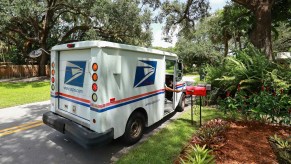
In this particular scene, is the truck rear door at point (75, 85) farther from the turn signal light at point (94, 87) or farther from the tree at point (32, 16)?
the tree at point (32, 16)

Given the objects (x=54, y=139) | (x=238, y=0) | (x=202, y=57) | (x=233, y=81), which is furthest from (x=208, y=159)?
(x=202, y=57)

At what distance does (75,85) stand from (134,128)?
1761 mm

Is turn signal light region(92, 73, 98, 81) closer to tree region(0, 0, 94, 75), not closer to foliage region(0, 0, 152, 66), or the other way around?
foliage region(0, 0, 152, 66)

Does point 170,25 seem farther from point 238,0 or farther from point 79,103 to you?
point 79,103

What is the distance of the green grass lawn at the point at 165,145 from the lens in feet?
13.5

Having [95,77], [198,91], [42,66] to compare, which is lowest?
[198,91]

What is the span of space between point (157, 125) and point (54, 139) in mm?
3015

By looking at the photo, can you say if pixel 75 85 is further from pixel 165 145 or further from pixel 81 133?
pixel 165 145

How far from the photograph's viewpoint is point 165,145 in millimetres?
4809

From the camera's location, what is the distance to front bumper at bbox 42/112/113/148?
3799 millimetres

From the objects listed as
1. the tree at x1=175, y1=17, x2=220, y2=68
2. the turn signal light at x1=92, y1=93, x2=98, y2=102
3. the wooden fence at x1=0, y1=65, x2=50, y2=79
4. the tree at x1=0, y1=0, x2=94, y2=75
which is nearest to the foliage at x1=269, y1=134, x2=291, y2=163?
the turn signal light at x1=92, y1=93, x2=98, y2=102

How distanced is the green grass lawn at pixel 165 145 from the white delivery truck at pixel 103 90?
434 millimetres

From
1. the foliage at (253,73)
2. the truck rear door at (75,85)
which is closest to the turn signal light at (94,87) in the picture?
the truck rear door at (75,85)

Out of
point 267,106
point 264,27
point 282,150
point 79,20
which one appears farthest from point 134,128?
point 79,20
